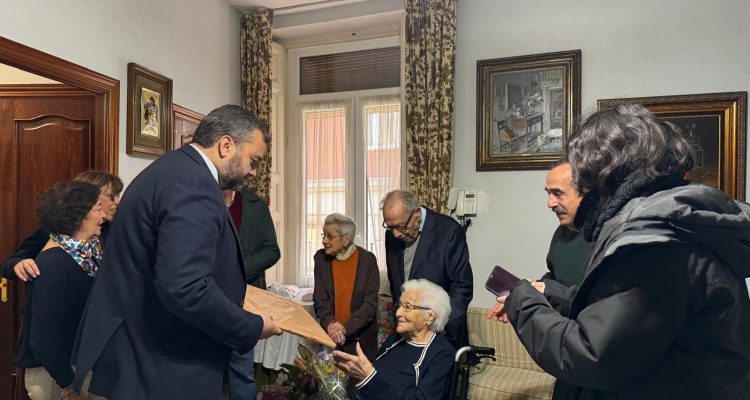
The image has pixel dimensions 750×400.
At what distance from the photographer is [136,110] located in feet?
11.5

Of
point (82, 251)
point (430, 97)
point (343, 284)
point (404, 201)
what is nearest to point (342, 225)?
point (343, 284)

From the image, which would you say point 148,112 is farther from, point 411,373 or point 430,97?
point 411,373

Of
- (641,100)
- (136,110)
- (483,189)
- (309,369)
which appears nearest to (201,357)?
(309,369)

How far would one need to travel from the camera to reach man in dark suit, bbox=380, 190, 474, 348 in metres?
3.02

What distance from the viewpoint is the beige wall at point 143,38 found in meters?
2.84

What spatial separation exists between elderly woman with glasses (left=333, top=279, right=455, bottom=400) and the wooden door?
2299mm

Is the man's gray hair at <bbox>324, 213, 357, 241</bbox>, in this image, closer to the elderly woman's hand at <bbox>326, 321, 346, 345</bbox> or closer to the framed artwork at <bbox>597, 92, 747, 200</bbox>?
the elderly woman's hand at <bbox>326, 321, 346, 345</bbox>

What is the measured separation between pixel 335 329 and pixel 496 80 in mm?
2266

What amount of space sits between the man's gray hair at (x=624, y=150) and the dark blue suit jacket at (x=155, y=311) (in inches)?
38.2

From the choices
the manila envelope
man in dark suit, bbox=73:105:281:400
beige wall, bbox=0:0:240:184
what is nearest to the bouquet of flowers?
the manila envelope

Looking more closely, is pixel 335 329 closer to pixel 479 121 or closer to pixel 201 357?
pixel 201 357

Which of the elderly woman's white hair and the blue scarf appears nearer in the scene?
the blue scarf

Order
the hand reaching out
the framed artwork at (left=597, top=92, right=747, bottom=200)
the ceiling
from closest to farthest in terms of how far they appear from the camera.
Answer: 1. the hand reaching out
2. the framed artwork at (left=597, top=92, right=747, bottom=200)
3. the ceiling

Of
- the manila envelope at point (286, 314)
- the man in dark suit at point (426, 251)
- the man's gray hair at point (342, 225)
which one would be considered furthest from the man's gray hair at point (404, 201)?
the manila envelope at point (286, 314)
